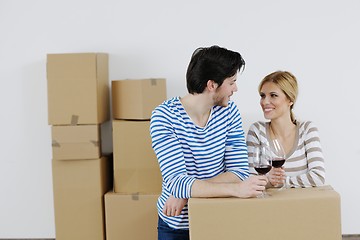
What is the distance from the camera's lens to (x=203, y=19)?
11.5 ft

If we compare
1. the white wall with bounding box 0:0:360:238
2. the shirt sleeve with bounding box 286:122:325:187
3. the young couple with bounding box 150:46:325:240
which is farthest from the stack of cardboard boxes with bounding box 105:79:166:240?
the young couple with bounding box 150:46:325:240

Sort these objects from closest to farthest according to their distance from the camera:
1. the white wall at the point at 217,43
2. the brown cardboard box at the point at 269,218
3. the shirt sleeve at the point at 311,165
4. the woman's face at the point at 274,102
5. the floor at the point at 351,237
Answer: the brown cardboard box at the point at 269,218 → the shirt sleeve at the point at 311,165 → the woman's face at the point at 274,102 → the white wall at the point at 217,43 → the floor at the point at 351,237

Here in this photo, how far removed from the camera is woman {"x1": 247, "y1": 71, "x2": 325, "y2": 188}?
2.68 m

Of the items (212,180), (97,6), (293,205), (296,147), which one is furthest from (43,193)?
(293,205)

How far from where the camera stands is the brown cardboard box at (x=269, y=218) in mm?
1712

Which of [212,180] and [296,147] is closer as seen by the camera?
[212,180]

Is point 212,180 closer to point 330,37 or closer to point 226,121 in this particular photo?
point 226,121

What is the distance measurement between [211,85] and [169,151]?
275 millimetres

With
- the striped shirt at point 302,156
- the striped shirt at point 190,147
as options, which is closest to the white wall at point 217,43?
the striped shirt at point 302,156

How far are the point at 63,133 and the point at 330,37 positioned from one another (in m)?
1.67

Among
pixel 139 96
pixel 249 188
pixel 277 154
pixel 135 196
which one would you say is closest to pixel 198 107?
→ pixel 277 154

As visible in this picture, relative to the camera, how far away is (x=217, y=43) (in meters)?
3.50

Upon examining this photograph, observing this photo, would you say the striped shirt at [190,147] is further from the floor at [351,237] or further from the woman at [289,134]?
the floor at [351,237]

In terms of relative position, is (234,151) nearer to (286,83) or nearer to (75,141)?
(286,83)
